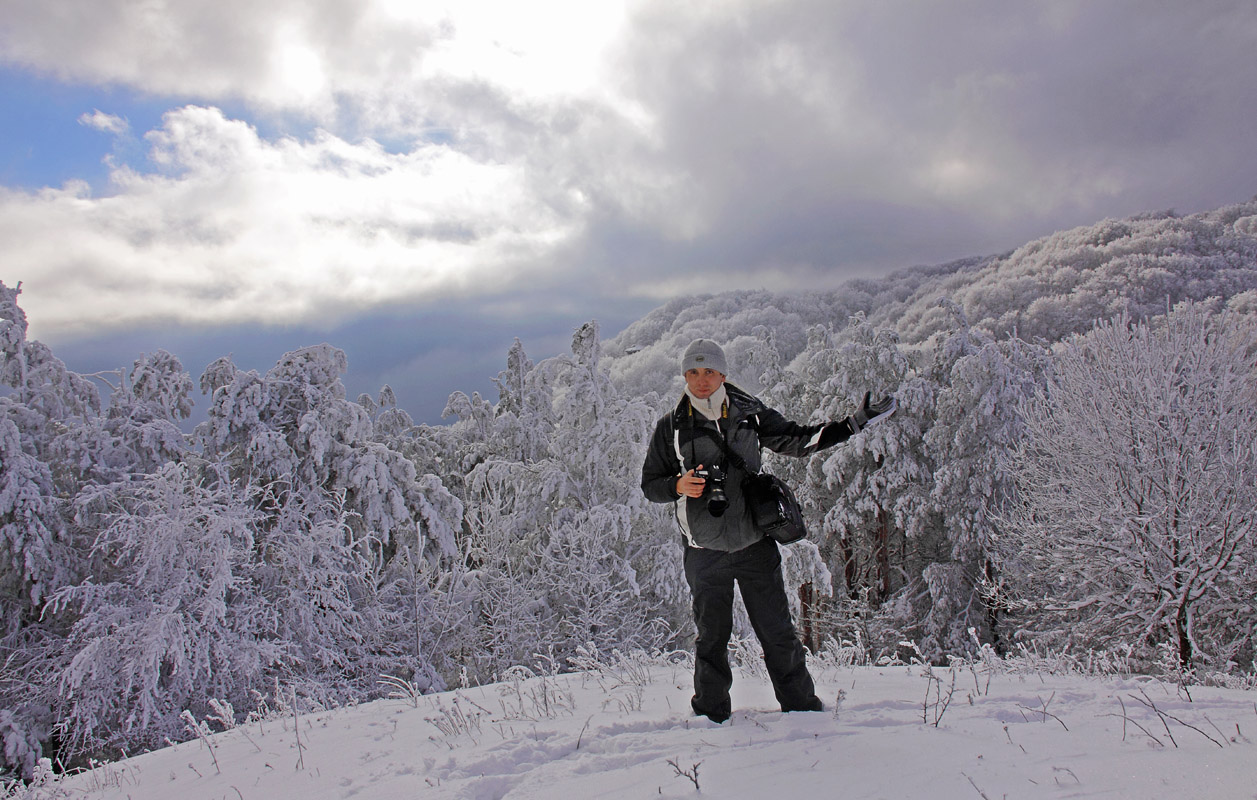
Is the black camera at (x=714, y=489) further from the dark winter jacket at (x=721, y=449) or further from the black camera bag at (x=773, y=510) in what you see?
the black camera bag at (x=773, y=510)

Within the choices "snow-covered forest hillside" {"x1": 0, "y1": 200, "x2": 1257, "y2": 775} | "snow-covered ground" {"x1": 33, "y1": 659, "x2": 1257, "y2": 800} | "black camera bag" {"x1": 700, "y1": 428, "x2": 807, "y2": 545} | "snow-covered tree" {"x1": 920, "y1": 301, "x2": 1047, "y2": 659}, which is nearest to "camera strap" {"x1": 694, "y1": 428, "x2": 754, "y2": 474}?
"black camera bag" {"x1": 700, "y1": 428, "x2": 807, "y2": 545}

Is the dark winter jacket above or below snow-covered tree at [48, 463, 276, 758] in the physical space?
above

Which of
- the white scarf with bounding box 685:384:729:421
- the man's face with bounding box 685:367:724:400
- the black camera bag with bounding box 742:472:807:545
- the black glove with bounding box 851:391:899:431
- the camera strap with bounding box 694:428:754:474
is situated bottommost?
the black camera bag with bounding box 742:472:807:545

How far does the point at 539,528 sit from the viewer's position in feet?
58.3

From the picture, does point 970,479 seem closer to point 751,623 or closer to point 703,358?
point 751,623

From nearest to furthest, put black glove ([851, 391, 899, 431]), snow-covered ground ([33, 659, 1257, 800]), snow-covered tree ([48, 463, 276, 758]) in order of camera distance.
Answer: snow-covered ground ([33, 659, 1257, 800]) → black glove ([851, 391, 899, 431]) → snow-covered tree ([48, 463, 276, 758])

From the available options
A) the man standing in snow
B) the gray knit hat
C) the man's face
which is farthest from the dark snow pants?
the gray knit hat

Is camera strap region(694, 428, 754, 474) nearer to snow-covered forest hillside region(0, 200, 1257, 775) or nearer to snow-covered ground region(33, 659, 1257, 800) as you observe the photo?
snow-covered ground region(33, 659, 1257, 800)

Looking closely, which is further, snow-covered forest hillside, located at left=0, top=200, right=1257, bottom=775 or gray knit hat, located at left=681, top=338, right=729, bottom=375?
snow-covered forest hillside, located at left=0, top=200, right=1257, bottom=775

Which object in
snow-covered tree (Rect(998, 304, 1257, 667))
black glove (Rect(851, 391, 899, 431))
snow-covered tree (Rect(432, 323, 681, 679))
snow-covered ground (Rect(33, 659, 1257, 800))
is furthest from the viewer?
snow-covered tree (Rect(432, 323, 681, 679))

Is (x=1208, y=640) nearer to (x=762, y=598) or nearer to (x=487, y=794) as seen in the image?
(x=762, y=598)

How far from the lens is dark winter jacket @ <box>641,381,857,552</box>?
3.73 m

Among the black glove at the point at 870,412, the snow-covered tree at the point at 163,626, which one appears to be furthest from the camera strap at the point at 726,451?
the snow-covered tree at the point at 163,626

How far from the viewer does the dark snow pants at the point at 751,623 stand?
3.68m
